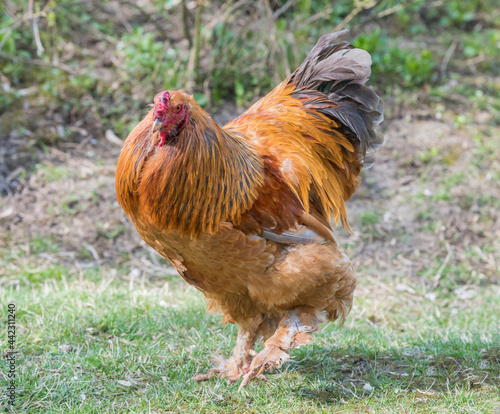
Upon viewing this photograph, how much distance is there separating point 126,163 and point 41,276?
3032 mm

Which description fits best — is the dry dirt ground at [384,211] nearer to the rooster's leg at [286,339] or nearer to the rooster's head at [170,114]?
the rooster's leg at [286,339]

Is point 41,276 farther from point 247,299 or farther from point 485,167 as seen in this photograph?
point 485,167

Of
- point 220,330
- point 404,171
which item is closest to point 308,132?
point 220,330

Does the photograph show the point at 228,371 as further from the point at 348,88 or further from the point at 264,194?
the point at 348,88

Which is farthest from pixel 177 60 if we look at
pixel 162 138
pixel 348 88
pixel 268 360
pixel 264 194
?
pixel 268 360

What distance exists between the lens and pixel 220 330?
4637mm

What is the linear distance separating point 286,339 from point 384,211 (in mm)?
3820

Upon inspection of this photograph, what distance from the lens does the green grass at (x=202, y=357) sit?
355cm

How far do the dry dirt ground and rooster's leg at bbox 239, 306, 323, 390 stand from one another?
8.66 ft

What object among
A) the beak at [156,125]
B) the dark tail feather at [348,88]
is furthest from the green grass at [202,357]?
the beak at [156,125]

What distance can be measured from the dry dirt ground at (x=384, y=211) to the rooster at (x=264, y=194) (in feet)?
7.92

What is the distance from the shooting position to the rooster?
3.11 m

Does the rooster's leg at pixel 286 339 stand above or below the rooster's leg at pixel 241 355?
above

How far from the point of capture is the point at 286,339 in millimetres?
3553
